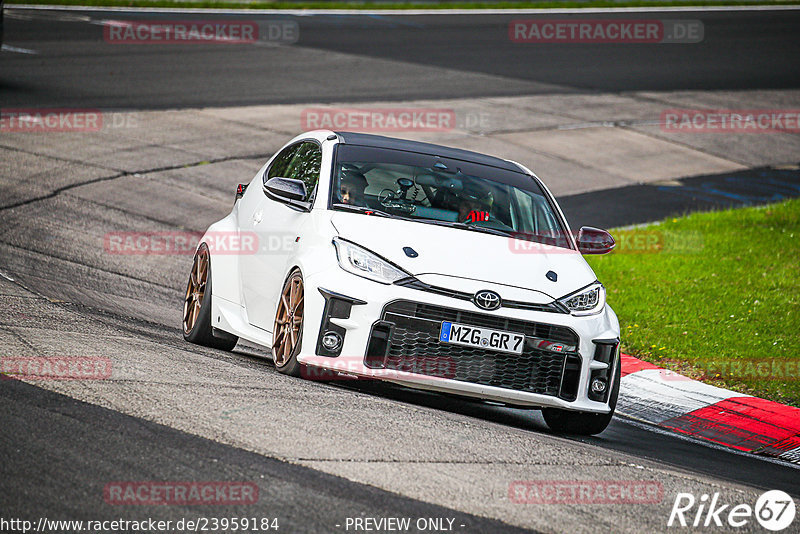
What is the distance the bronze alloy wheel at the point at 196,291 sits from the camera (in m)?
8.77

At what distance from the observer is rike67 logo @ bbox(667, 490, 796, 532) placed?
→ 525cm

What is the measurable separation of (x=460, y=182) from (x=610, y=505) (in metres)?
3.28

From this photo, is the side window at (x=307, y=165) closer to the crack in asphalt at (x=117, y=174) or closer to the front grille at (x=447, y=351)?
the front grille at (x=447, y=351)

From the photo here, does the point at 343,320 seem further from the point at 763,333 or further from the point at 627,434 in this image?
the point at 763,333

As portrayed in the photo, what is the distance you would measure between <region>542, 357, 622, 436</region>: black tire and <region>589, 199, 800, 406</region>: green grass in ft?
7.77

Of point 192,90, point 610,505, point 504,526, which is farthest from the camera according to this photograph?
point 192,90

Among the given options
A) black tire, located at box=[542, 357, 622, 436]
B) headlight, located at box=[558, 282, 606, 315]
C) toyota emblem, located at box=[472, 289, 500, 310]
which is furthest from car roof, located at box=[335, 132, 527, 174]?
black tire, located at box=[542, 357, 622, 436]

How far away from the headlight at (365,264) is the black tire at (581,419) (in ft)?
4.68

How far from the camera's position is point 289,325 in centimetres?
727

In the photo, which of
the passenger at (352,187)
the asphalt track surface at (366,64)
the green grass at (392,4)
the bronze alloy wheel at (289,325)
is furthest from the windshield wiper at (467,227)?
the green grass at (392,4)

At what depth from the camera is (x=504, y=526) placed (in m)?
4.89

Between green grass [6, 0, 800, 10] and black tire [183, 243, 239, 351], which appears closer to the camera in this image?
black tire [183, 243, 239, 351]

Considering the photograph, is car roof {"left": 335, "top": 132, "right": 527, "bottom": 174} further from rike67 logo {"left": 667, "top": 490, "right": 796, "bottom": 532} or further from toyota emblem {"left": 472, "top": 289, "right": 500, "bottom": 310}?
rike67 logo {"left": 667, "top": 490, "right": 796, "bottom": 532}

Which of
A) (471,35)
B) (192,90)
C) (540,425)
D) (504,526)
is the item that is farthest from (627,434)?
(471,35)
